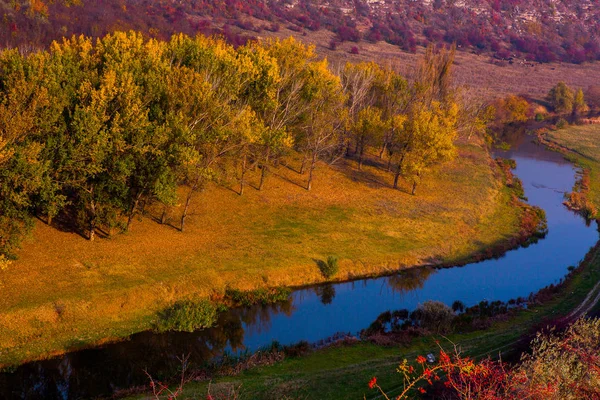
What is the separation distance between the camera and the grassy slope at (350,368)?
2748cm

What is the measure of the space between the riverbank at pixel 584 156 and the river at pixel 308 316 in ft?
23.3

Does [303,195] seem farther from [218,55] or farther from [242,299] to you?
[242,299]

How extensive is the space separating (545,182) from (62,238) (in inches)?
2581

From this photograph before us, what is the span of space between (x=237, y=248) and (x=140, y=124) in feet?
42.3

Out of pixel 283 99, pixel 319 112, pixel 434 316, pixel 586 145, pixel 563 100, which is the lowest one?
pixel 434 316

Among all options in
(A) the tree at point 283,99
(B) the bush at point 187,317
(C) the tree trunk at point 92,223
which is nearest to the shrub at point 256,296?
(B) the bush at point 187,317

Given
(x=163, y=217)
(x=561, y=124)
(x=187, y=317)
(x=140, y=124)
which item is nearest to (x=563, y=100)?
(x=561, y=124)

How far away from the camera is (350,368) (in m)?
31.0

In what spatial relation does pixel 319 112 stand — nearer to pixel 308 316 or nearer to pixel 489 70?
pixel 308 316

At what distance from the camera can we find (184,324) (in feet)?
112

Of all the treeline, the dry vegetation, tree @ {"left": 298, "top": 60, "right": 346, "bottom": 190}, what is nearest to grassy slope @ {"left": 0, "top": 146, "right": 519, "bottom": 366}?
the treeline

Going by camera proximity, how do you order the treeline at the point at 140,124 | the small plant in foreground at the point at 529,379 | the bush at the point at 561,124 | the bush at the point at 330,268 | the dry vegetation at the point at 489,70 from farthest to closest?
the dry vegetation at the point at 489,70 → the bush at the point at 561,124 → the bush at the point at 330,268 → the treeline at the point at 140,124 → the small plant in foreground at the point at 529,379

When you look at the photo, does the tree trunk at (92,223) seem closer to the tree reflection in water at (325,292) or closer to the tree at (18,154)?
the tree at (18,154)

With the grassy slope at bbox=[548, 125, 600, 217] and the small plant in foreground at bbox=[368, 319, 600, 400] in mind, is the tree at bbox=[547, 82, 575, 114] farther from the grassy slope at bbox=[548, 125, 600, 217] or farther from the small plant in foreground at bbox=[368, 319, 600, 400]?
the small plant in foreground at bbox=[368, 319, 600, 400]
